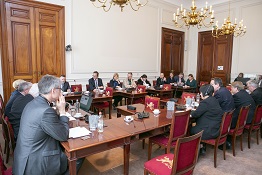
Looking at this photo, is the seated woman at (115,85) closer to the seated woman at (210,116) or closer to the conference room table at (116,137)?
the conference room table at (116,137)

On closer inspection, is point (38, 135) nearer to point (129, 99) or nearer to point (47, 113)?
point (47, 113)

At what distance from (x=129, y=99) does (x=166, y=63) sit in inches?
192

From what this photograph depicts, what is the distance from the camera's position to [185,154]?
182 centimetres

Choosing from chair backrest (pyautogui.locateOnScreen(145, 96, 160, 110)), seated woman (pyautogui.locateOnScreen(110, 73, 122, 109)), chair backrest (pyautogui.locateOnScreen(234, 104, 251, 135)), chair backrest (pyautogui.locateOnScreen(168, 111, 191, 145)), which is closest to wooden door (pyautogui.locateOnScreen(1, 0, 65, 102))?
seated woman (pyautogui.locateOnScreen(110, 73, 122, 109))

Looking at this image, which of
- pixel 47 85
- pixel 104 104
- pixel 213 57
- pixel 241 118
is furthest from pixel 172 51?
pixel 47 85

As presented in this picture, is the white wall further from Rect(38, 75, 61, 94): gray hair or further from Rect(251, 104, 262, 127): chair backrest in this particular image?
Rect(251, 104, 262, 127): chair backrest

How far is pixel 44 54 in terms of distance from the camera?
624 centimetres

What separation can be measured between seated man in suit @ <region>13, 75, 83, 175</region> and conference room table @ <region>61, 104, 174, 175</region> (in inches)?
5.2

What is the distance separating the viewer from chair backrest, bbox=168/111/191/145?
2.58 meters

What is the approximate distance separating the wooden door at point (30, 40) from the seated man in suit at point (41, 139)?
4712mm

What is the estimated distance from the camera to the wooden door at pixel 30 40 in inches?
220

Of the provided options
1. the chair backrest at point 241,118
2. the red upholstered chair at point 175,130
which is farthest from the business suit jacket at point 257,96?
the red upholstered chair at point 175,130

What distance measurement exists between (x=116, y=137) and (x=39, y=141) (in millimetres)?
781

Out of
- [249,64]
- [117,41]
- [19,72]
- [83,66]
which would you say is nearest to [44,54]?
[19,72]
